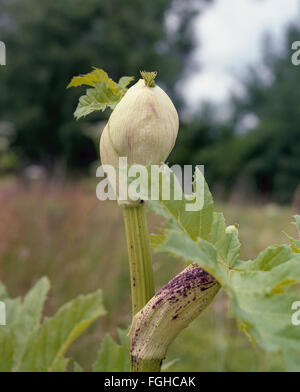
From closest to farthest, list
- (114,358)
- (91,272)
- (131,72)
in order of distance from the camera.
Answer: (114,358), (91,272), (131,72)

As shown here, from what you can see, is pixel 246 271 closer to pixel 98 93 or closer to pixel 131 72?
pixel 98 93

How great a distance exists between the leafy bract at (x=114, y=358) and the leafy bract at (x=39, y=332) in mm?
38

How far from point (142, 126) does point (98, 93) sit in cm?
5

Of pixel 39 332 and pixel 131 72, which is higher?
pixel 131 72

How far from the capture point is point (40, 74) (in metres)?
14.7

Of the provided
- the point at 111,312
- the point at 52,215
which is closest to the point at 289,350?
the point at 111,312

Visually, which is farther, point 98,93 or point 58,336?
point 58,336

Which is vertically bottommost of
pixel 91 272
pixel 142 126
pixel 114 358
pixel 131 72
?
pixel 114 358

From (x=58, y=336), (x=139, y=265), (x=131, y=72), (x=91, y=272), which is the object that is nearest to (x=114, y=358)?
(x=58, y=336)

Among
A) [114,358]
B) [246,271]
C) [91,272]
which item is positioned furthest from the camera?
[91,272]

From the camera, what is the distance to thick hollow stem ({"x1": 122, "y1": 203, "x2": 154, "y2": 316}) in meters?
0.37

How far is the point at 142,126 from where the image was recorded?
0.35m
